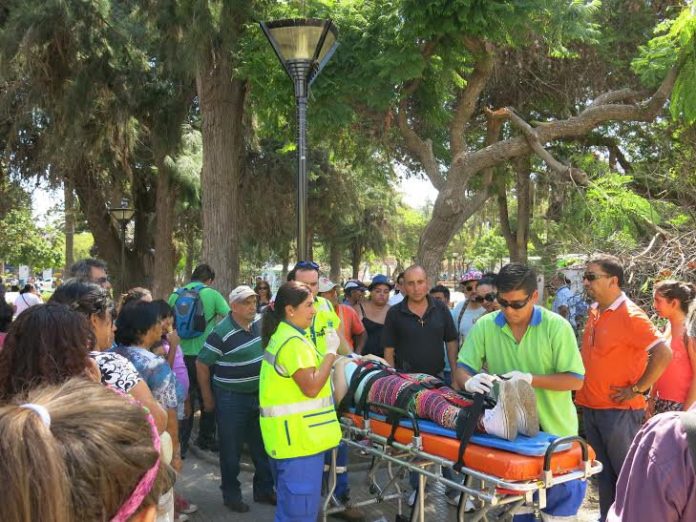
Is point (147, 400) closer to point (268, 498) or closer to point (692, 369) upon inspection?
point (268, 498)

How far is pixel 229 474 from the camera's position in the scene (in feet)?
17.4

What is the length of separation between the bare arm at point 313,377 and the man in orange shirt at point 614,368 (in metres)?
1.81

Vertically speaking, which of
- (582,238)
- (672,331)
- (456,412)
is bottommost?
(456,412)

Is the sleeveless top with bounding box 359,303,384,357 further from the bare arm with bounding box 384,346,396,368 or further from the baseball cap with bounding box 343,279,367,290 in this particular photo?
the bare arm with bounding box 384,346,396,368

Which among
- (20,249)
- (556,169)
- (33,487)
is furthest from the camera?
(20,249)

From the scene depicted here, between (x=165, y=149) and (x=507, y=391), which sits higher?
(x=165, y=149)

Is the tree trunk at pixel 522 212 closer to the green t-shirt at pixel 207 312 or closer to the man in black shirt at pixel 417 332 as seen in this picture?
the green t-shirt at pixel 207 312

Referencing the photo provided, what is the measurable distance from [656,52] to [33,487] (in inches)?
314

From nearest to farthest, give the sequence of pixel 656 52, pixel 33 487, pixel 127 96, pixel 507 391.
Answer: pixel 33 487, pixel 507 391, pixel 656 52, pixel 127 96

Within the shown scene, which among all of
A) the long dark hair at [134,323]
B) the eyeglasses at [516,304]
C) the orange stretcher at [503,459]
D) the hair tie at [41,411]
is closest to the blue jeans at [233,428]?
the long dark hair at [134,323]

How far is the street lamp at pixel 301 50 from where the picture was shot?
5.93 m

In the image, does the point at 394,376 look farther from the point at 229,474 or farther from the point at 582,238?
the point at 582,238

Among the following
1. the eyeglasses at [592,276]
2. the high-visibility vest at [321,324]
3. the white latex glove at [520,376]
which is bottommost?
the white latex glove at [520,376]

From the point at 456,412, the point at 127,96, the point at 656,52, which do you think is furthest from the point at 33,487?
the point at 127,96
